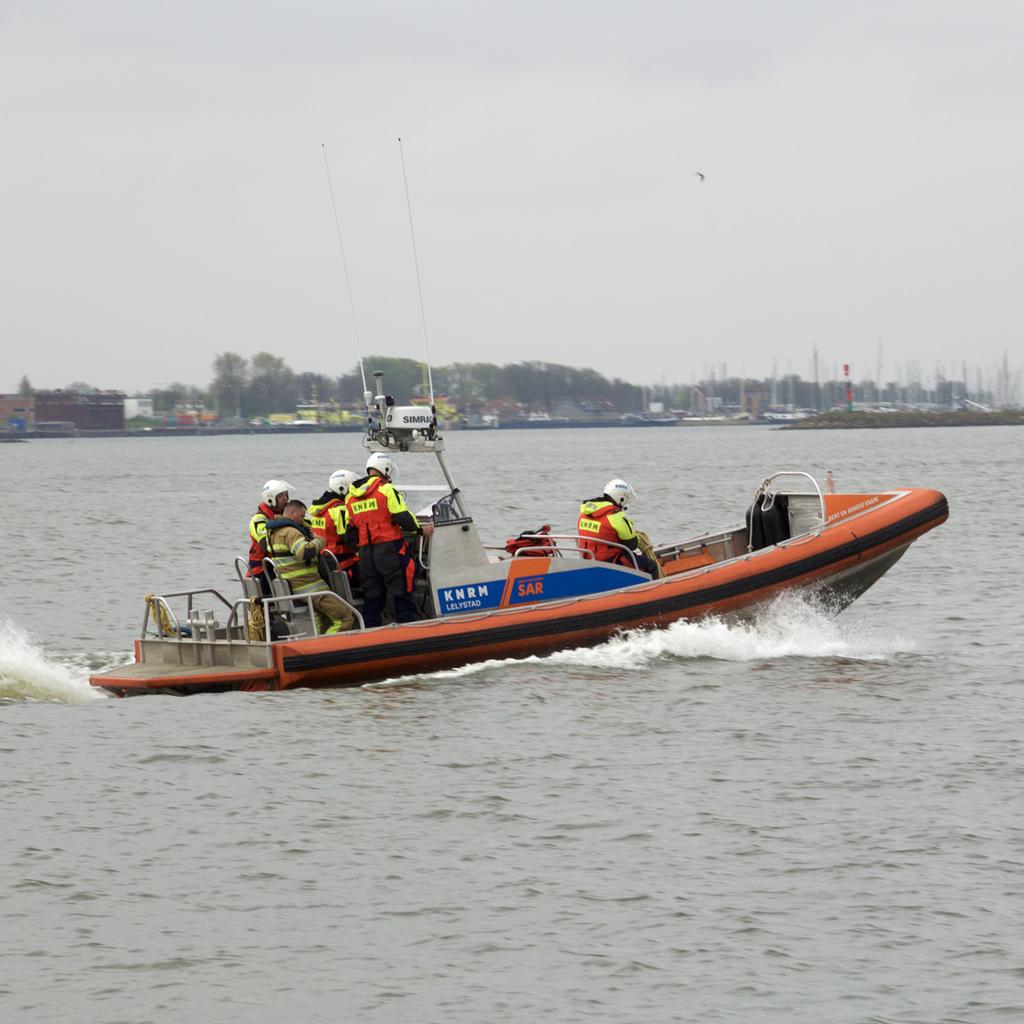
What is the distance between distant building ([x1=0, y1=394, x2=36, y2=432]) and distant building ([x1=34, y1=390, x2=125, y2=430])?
197cm

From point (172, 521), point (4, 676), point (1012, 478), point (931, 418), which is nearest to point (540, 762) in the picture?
point (4, 676)

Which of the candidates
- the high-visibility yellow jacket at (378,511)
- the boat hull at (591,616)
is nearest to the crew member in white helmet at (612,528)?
the boat hull at (591,616)

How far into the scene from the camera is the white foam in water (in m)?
11.8

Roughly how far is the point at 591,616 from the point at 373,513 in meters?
1.83

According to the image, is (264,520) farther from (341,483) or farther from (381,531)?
(381,531)

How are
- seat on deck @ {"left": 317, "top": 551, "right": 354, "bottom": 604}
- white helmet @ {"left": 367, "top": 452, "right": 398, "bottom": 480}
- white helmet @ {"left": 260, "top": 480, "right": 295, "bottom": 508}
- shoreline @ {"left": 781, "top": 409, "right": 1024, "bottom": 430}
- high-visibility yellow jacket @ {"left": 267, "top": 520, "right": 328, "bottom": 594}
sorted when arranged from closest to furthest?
high-visibility yellow jacket @ {"left": 267, "top": 520, "right": 328, "bottom": 594}, white helmet @ {"left": 260, "top": 480, "right": 295, "bottom": 508}, white helmet @ {"left": 367, "top": 452, "right": 398, "bottom": 480}, seat on deck @ {"left": 317, "top": 551, "right": 354, "bottom": 604}, shoreline @ {"left": 781, "top": 409, "right": 1024, "bottom": 430}

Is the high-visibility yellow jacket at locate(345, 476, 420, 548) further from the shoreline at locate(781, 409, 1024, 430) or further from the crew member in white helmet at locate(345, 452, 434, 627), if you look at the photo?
the shoreline at locate(781, 409, 1024, 430)

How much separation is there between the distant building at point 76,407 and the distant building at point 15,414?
1972 mm

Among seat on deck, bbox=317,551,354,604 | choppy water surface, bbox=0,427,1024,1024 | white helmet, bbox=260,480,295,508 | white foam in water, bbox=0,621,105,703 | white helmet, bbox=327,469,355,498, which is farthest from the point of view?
white foam in water, bbox=0,621,105,703

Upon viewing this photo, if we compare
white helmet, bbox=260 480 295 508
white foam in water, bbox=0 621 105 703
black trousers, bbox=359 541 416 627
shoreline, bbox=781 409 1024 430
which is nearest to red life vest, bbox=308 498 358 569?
black trousers, bbox=359 541 416 627

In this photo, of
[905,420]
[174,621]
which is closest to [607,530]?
[174,621]

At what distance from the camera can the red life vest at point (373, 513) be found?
1112 cm

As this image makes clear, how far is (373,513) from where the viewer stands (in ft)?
36.5

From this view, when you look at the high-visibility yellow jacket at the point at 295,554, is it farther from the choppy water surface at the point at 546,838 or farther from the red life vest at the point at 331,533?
the choppy water surface at the point at 546,838
